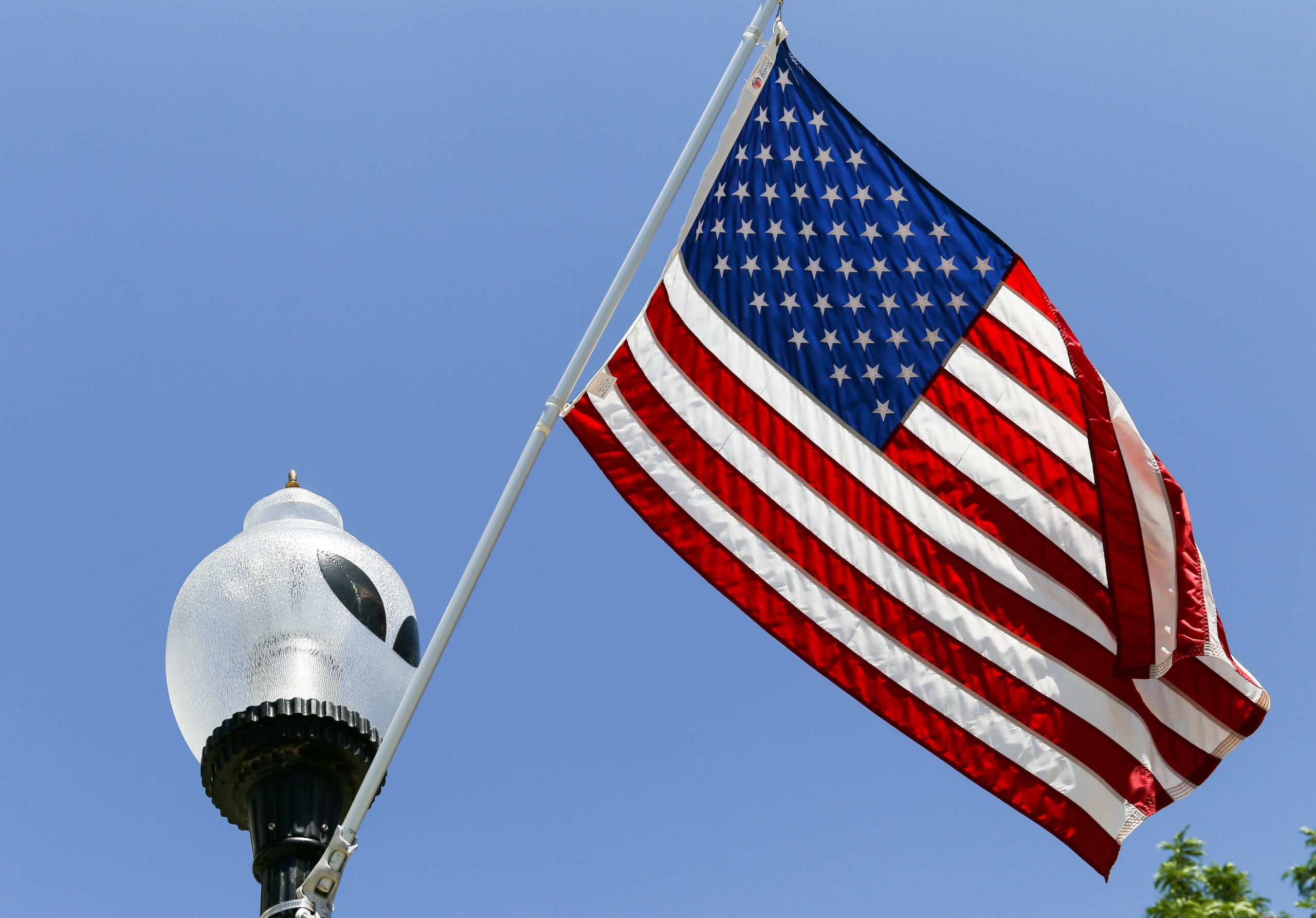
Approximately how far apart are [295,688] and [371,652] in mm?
383

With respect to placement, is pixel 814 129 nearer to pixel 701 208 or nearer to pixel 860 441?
pixel 701 208

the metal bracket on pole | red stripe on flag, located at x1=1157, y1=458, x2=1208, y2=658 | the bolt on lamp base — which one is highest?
red stripe on flag, located at x1=1157, y1=458, x2=1208, y2=658

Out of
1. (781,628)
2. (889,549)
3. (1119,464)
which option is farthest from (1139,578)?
(781,628)

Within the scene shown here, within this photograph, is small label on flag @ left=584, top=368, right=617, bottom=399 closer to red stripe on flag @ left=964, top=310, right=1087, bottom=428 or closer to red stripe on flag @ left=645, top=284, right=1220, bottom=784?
red stripe on flag @ left=645, top=284, right=1220, bottom=784

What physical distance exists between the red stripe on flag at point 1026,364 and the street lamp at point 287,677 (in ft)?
12.7

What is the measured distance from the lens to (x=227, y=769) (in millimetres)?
4730

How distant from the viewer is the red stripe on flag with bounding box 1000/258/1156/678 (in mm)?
7293

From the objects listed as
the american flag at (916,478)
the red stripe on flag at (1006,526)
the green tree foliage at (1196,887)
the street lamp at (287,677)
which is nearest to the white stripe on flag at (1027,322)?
the american flag at (916,478)

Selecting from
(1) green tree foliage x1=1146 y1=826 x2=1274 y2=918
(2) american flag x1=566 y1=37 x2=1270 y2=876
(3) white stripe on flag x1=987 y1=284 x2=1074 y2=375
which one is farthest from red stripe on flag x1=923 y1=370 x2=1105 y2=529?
(1) green tree foliage x1=1146 y1=826 x2=1274 y2=918

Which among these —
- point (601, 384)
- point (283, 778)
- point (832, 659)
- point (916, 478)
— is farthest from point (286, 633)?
point (916, 478)

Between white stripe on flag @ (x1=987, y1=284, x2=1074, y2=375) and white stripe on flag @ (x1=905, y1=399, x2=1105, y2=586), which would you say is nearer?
white stripe on flag @ (x1=905, y1=399, x2=1105, y2=586)

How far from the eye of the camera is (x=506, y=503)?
6.03 m

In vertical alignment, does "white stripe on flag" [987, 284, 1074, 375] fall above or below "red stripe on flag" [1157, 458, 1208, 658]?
above

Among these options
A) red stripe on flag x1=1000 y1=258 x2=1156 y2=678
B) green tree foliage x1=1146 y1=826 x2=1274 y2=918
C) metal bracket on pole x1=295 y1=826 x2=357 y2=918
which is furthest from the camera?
green tree foliage x1=1146 y1=826 x2=1274 y2=918
